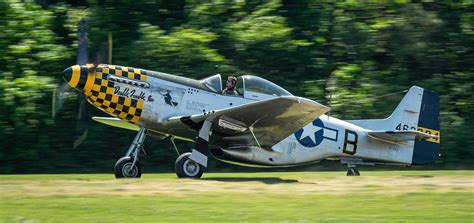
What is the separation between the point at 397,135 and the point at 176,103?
464 centimetres

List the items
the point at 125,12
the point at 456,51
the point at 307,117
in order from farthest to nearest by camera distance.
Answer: the point at 456,51
the point at 125,12
the point at 307,117

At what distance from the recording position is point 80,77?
1373cm

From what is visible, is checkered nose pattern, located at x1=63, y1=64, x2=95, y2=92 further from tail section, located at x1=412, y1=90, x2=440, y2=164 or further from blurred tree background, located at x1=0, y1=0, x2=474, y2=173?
tail section, located at x1=412, y1=90, x2=440, y2=164

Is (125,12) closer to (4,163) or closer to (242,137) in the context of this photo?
(4,163)

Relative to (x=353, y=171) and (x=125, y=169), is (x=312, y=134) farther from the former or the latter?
(x=125, y=169)

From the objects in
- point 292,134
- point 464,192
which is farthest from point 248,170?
point 464,192

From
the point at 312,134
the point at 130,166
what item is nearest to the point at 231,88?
the point at 312,134

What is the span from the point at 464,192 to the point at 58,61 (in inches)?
505

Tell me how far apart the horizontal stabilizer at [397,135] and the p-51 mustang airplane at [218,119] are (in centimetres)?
2

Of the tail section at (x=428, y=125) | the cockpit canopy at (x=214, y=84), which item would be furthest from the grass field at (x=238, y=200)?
the tail section at (x=428, y=125)

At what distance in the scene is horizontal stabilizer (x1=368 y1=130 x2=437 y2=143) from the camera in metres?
16.1

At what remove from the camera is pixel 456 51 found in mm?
24453

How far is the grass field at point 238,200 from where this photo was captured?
916cm

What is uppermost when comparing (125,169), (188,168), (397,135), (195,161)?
(195,161)
